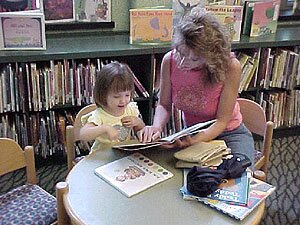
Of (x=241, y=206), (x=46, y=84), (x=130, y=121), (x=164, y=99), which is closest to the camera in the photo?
(x=241, y=206)

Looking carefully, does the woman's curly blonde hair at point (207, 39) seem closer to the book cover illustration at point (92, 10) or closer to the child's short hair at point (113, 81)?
the child's short hair at point (113, 81)

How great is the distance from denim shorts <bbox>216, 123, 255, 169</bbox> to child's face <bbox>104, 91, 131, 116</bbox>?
1.41 ft

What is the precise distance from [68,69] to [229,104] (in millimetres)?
1008

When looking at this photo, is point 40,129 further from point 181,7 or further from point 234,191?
point 234,191

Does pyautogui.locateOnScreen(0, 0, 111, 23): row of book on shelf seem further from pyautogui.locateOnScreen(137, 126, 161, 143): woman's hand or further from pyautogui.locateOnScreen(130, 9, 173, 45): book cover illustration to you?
pyautogui.locateOnScreen(137, 126, 161, 143): woman's hand

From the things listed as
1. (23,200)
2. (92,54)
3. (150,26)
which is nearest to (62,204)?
(23,200)

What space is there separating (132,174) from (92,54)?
1.04 m

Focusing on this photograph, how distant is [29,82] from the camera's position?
7.64 ft

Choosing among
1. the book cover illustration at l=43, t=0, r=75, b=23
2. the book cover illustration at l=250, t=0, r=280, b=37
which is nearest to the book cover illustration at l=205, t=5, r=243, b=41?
the book cover illustration at l=250, t=0, r=280, b=37

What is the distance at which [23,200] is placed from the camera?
164 centimetres

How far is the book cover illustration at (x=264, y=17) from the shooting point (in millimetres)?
2697

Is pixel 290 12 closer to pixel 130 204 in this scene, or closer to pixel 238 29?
pixel 238 29

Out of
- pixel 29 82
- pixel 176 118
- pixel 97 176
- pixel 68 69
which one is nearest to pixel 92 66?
pixel 68 69

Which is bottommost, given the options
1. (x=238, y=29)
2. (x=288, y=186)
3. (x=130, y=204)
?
(x=288, y=186)
